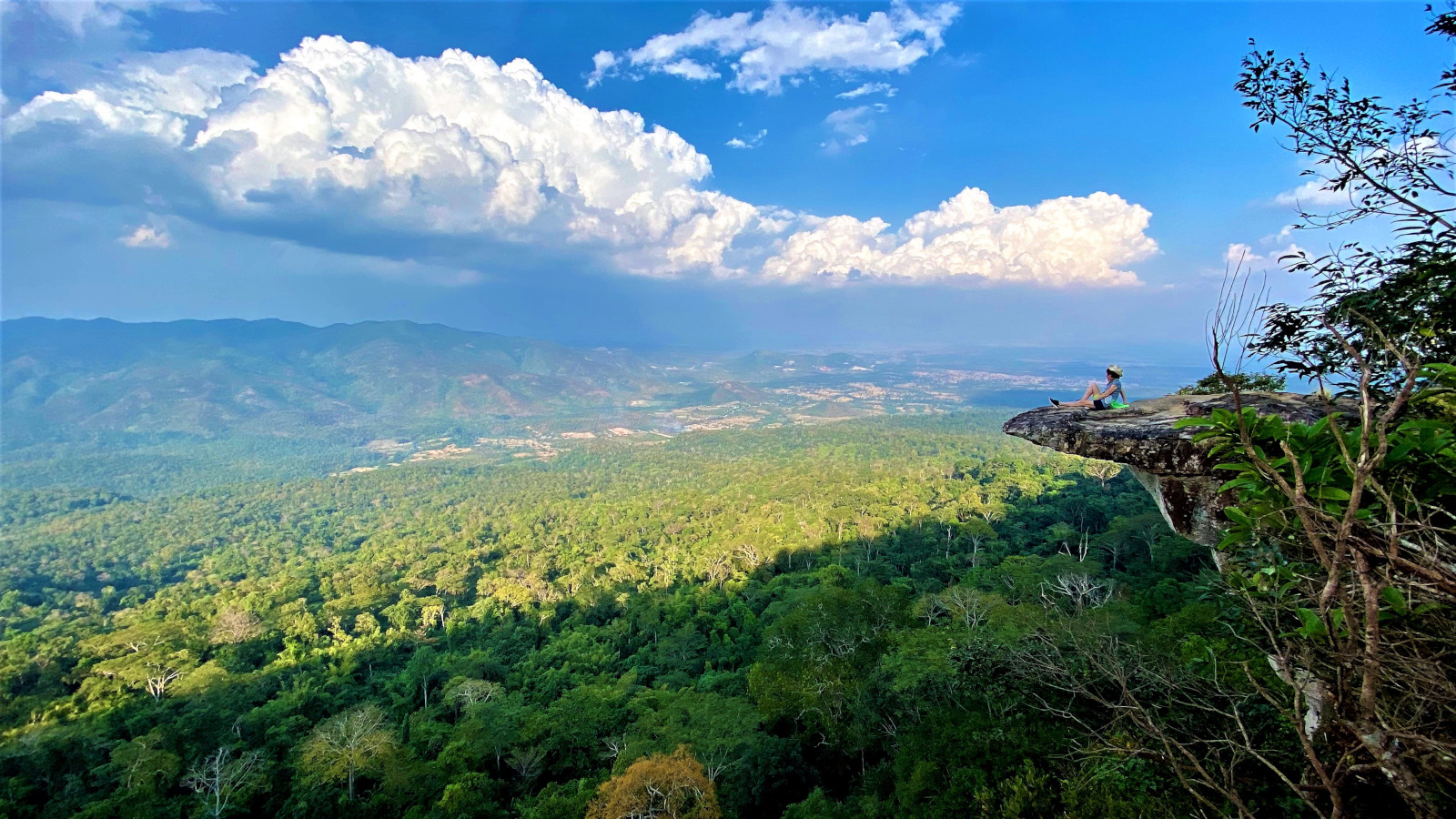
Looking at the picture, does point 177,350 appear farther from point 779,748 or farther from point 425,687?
point 779,748

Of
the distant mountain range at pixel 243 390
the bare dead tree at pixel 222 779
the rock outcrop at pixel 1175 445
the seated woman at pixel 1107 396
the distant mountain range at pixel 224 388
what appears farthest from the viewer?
the distant mountain range at pixel 224 388

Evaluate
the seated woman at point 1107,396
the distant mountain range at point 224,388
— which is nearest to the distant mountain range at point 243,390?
the distant mountain range at point 224,388

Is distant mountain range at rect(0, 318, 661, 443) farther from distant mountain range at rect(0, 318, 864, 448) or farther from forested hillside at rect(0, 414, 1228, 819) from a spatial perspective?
forested hillside at rect(0, 414, 1228, 819)

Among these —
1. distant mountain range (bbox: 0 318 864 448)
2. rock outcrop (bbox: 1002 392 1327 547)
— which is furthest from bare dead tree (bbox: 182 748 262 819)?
distant mountain range (bbox: 0 318 864 448)

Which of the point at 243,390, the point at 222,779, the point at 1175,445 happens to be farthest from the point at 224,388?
the point at 1175,445

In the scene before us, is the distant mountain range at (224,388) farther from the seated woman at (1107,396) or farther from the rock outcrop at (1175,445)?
the rock outcrop at (1175,445)

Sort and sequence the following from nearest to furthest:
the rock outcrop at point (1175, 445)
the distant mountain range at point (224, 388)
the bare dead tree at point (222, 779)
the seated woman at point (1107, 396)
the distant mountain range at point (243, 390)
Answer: the rock outcrop at point (1175, 445) → the seated woman at point (1107, 396) → the bare dead tree at point (222, 779) → the distant mountain range at point (243, 390) → the distant mountain range at point (224, 388)

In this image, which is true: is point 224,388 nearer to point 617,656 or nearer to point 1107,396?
point 617,656

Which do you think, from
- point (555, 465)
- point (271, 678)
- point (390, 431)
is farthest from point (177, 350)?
point (271, 678)
